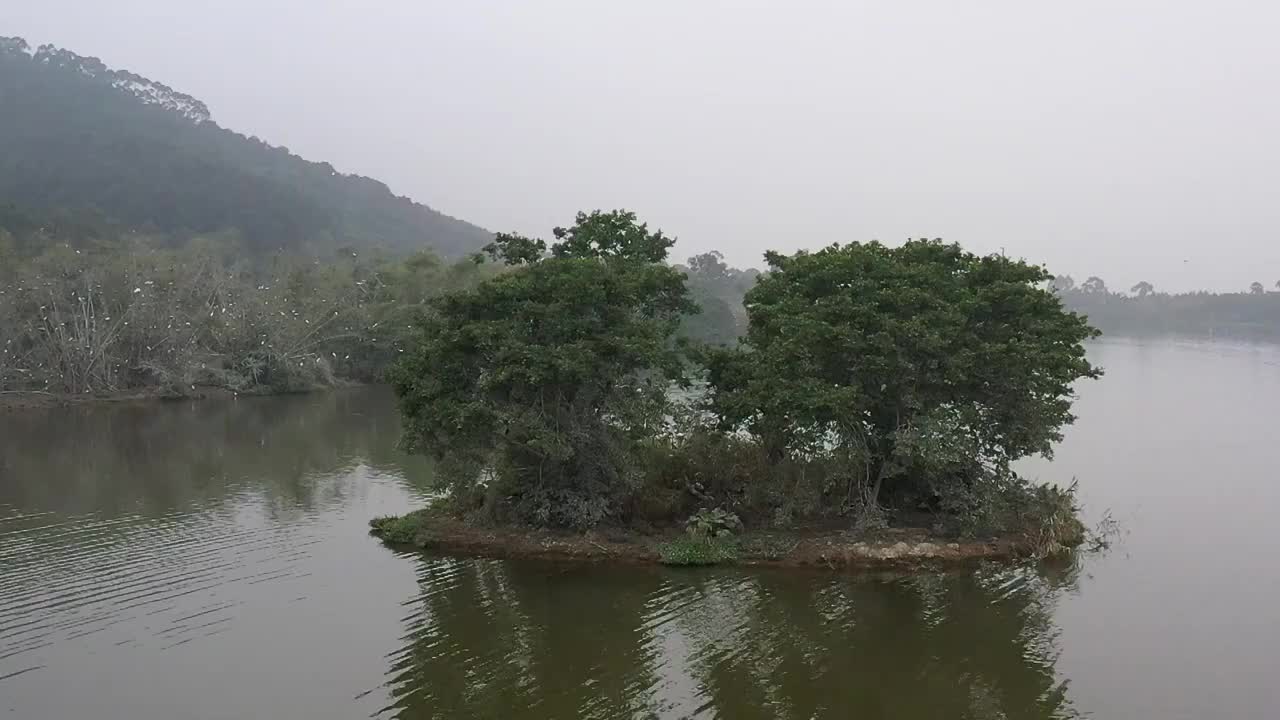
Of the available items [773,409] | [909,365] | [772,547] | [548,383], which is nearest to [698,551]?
[772,547]

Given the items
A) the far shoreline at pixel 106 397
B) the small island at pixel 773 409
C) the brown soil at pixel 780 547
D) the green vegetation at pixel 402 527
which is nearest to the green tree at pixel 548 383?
the small island at pixel 773 409

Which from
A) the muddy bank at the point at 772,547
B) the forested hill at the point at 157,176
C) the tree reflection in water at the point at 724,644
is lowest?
the tree reflection in water at the point at 724,644

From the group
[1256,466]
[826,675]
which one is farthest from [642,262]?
[1256,466]

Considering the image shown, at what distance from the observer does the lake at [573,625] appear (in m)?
13.3

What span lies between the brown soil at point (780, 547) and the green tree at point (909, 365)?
143cm

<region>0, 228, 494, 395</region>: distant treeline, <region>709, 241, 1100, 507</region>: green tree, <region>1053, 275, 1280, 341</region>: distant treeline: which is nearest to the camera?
<region>709, 241, 1100, 507</region>: green tree

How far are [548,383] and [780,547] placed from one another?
6284 millimetres

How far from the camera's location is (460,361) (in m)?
20.5

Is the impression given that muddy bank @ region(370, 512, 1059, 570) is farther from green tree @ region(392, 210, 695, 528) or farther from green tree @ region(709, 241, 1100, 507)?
green tree @ region(709, 241, 1100, 507)

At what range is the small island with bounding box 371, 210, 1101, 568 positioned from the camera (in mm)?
19594

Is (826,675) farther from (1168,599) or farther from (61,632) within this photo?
(61,632)

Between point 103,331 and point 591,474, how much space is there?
138 ft

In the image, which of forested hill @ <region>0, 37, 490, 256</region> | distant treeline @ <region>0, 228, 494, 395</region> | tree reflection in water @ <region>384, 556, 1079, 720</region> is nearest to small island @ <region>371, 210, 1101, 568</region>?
tree reflection in water @ <region>384, 556, 1079, 720</region>

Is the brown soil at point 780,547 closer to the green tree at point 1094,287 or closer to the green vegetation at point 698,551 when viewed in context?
the green vegetation at point 698,551
